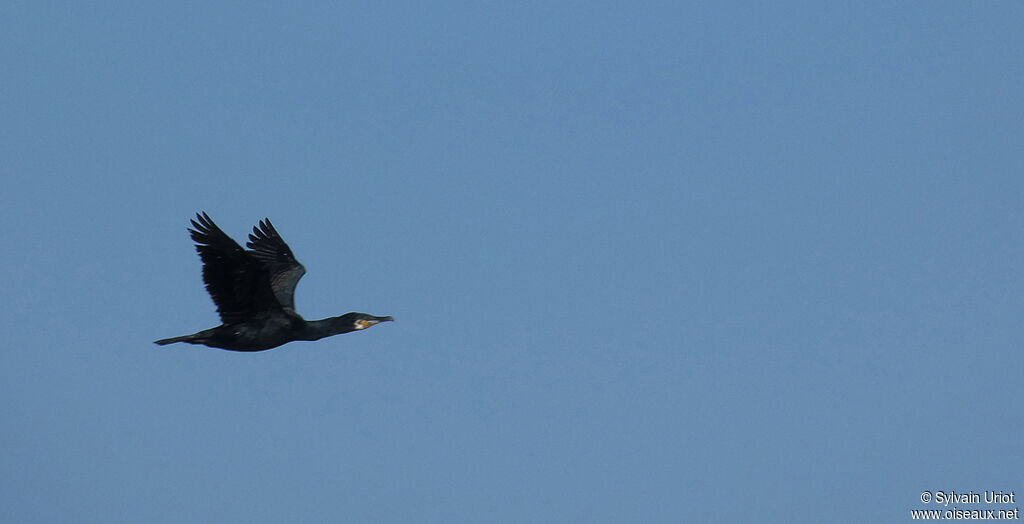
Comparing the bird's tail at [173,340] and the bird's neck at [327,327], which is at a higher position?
the bird's neck at [327,327]

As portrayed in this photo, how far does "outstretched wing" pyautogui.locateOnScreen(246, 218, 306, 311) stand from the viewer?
24828mm

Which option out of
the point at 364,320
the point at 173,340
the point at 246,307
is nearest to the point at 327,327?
the point at 364,320

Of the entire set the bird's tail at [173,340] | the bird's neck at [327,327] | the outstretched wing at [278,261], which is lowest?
the bird's tail at [173,340]

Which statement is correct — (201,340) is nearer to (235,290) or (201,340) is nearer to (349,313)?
(235,290)

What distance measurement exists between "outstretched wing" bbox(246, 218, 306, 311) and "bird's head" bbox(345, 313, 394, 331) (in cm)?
140

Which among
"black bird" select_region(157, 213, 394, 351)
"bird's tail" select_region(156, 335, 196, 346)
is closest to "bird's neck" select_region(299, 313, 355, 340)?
"black bird" select_region(157, 213, 394, 351)

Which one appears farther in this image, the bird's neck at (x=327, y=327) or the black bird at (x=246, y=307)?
the bird's neck at (x=327, y=327)

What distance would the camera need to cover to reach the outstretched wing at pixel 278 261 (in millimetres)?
24828

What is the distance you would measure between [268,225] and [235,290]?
359 cm

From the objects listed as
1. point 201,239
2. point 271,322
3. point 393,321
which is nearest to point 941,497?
point 393,321

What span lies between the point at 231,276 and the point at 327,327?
7.28 ft

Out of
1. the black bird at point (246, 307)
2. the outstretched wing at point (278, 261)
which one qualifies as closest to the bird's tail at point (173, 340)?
the black bird at point (246, 307)

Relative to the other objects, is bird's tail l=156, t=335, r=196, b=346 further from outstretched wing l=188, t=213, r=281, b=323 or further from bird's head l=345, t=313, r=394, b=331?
bird's head l=345, t=313, r=394, b=331

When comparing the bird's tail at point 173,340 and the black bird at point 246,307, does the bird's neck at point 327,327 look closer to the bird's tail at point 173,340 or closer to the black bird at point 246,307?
the black bird at point 246,307
